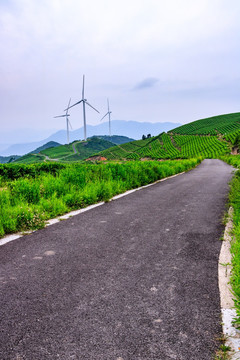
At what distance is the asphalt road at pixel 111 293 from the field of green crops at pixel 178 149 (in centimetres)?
7109

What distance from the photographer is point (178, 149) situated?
112m

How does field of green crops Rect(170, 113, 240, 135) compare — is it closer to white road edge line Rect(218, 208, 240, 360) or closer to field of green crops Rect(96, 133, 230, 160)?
field of green crops Rect(96, 133, 230, 160)

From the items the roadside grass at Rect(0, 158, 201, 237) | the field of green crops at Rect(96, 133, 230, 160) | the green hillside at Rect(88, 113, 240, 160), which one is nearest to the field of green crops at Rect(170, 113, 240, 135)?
the green hillside at Rect(88, 113, 240, 160)

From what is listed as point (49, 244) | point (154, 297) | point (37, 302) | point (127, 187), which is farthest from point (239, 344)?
point (127, 187)

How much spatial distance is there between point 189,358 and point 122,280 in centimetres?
133

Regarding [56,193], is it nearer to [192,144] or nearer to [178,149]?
[178,149]

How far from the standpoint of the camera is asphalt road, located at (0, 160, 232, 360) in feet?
7.11

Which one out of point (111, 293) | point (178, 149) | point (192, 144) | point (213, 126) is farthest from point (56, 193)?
point (213, 126)

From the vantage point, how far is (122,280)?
324 centimetres

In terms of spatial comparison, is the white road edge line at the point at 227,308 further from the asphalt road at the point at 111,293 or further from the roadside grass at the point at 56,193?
the roadside grass at the point at 56,193

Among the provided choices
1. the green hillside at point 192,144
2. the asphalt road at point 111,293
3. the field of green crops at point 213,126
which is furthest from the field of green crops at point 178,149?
the asphalt road at point 111,293

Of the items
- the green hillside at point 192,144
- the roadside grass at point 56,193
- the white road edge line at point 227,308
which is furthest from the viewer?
the green hillside at point 192,144

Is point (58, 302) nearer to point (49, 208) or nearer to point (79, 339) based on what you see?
point (79, 339)

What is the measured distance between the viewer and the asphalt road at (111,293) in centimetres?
217
